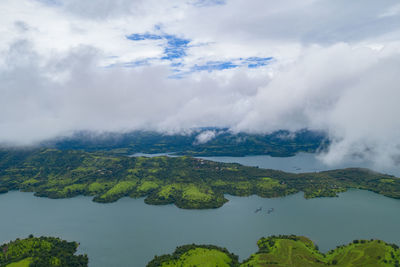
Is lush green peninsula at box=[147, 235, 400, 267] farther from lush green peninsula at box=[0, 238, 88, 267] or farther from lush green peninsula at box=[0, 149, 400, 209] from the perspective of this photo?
lush green peninsula at box=[0, 149, 400, 209]

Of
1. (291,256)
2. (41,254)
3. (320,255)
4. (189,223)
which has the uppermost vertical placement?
(189,223)

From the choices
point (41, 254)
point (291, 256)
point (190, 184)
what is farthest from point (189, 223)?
point (190, 184)

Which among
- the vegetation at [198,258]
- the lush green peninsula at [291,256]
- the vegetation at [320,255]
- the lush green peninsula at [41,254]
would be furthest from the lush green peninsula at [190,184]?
the lush green peninsula at [41,254]

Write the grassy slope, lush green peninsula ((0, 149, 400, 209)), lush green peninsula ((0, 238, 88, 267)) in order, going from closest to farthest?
the grassy slope < lush green peninsula ((0, 238, 88, 267)) < lush green peninsula ((0, 149, 400, 209))

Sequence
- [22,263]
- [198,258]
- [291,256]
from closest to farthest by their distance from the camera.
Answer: [22,263]
[198,258]
[291,256]

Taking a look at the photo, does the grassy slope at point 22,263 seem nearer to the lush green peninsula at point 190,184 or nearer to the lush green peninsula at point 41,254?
the lush green peninsula at point 41,254

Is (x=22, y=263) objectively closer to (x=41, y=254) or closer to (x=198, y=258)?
(x=41, y=254)

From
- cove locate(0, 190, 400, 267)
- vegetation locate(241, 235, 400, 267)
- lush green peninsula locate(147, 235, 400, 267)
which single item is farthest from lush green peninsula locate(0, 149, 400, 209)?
vegetation locate(241, 235, 400, 267)
